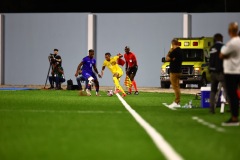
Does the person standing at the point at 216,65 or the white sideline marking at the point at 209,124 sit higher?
the person standing at the point at 216,65

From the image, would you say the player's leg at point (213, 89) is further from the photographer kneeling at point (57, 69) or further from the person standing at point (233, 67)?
the photographer kneeling at point (57, 69)

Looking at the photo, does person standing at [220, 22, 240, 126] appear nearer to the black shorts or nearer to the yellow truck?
the black shorts

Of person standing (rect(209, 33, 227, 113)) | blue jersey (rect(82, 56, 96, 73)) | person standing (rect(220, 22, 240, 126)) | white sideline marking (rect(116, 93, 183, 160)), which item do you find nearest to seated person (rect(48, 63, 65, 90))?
blue jersey (rect(82, 56, 96, 73))

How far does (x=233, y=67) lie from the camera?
49.7ft

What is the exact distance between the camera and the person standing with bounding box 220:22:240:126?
49.4 ft

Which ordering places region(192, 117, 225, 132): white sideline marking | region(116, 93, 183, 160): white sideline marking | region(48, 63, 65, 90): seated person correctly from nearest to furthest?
region(116, 93, 183, 160): white sideline marking, region(192, 117, 225, 132): white sideline marking, region(48, 63, 65, 90): seated person

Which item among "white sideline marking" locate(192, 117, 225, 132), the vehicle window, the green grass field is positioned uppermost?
the vehicle window

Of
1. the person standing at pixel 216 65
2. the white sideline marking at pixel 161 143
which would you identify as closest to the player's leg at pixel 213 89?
the person standing at pixel 216 65

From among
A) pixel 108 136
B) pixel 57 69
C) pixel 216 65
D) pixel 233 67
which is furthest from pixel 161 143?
pixel 57 69

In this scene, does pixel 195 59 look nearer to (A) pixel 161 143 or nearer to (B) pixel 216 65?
(B) pixel 216 65

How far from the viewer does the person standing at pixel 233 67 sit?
1507 centimetres

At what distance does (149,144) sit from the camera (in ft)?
37.1

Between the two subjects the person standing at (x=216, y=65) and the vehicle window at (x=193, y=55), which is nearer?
the person standing at (x=216, y=65)

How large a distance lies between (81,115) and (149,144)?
7.02m
